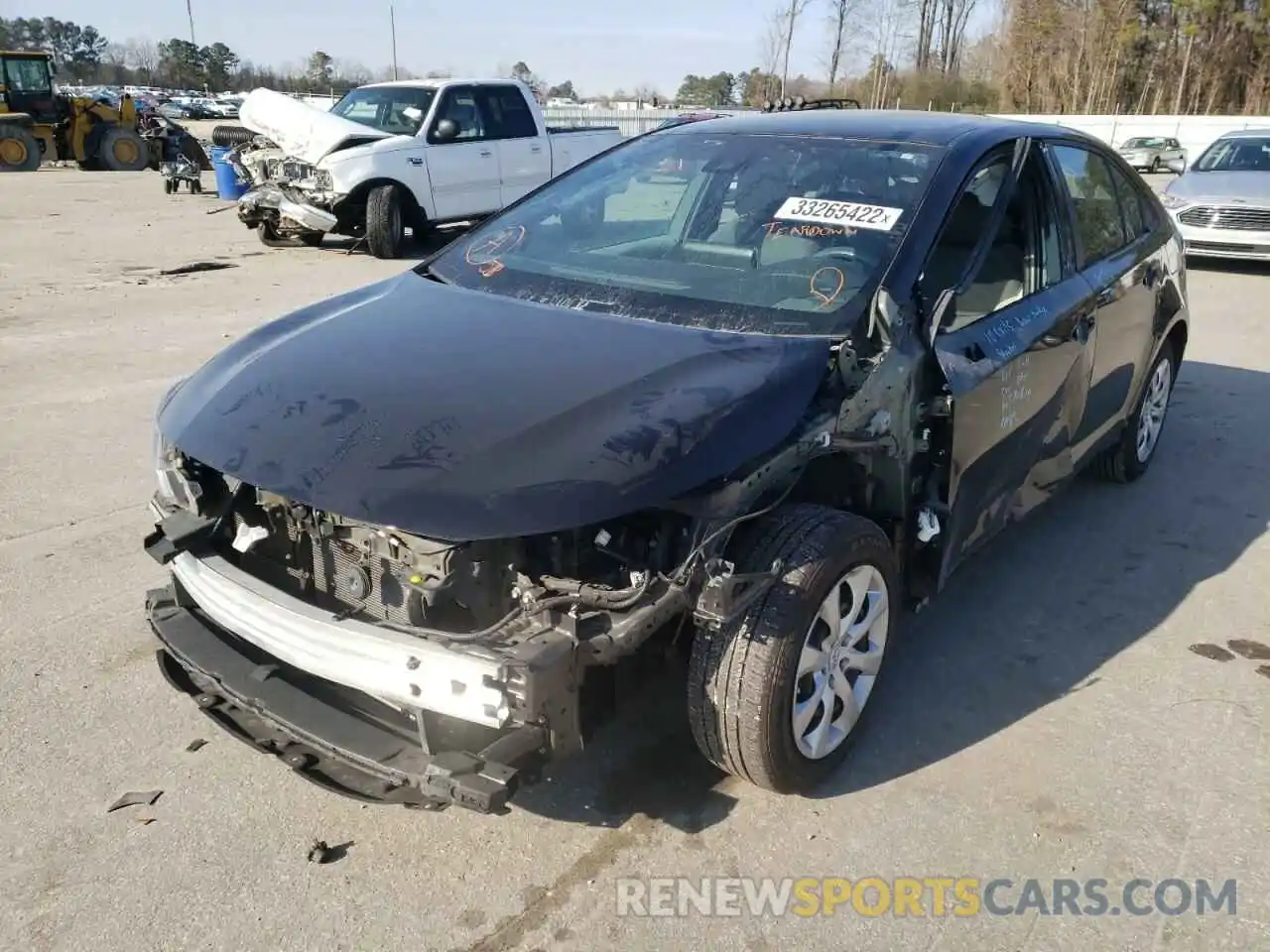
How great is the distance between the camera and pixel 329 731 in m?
2.34

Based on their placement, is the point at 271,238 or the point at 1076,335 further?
the point at 271,238

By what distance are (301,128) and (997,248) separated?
1004 cm

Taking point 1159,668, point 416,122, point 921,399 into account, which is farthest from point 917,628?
point 416,122

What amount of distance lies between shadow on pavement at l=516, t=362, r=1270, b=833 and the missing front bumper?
1.81 ft

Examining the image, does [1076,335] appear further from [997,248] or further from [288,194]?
[288,194]

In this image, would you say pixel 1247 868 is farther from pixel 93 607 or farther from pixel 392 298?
pixel 93 607

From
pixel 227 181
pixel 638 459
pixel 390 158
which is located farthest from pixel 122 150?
pixel 638 459

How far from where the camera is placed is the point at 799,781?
2.66m

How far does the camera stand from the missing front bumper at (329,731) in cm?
215

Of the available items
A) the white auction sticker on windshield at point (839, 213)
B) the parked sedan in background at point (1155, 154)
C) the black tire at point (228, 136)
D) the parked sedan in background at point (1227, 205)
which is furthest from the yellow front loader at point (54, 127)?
the parked sedan in background at point (1155, 154)

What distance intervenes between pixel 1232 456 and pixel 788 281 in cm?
370

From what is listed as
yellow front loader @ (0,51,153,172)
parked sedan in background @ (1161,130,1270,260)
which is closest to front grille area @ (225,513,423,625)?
parked sedan in background @ (1161,130,1270,260)

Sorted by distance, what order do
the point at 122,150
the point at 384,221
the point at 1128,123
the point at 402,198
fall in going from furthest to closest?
the point at 1128,123 < the point at 122,150 < the point at 402,198 < the point at 384,221

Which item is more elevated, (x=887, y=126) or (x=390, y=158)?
(x=887, y=126)
